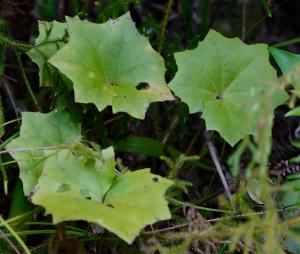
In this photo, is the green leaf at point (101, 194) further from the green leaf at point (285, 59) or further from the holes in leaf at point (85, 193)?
the green leaf at point (285, 59)

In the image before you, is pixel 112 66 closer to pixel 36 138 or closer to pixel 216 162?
pixel 36 138

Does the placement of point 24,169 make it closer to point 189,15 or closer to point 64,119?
point 64,119

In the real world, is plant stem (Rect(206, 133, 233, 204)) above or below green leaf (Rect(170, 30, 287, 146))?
below

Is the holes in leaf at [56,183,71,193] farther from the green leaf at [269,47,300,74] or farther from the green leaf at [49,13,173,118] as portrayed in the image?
the green leaf at [269,47,300,74]

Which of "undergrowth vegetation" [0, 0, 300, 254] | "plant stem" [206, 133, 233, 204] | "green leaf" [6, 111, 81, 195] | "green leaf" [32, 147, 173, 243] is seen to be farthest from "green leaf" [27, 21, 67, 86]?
"plant stem" [206, 133, 233, 204]

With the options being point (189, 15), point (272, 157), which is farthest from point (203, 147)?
point (189, 15)

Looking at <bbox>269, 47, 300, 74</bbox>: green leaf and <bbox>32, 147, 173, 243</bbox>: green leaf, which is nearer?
<bbox>32, 147, 173, 243</bbox>: green leaf

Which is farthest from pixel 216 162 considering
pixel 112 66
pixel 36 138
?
pixel 36 138

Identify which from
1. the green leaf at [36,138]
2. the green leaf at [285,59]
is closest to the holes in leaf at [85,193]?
the green leaf at [36,138]

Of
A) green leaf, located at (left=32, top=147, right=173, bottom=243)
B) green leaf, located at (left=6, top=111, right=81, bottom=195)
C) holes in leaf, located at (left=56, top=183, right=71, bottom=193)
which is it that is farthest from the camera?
green leaf, located at (left=6, top=111, right=81, bottom=195)
